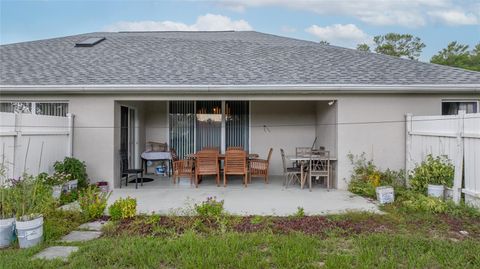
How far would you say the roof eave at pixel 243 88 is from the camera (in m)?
7.35

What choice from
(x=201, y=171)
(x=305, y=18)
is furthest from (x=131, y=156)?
(x=305, y=18)

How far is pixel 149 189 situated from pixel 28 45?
781 cm

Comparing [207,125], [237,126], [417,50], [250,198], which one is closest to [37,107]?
[207,125]

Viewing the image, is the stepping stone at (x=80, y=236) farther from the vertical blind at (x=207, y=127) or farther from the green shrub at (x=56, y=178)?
the vertical blind at (x=207, y=127)

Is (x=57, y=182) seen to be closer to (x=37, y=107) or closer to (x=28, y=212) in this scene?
(x=28, y=212)

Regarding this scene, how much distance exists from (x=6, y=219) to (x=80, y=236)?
34.7 inches

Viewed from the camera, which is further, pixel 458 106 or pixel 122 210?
pixel 458 106

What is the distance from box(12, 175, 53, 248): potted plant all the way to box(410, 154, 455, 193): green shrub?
647 centimetres

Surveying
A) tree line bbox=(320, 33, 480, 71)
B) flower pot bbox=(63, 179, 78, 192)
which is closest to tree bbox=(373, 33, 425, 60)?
tree line bbox=(320, 33, 480, 71)

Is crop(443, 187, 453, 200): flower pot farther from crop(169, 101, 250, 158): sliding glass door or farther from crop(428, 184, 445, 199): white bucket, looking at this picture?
crop(169, 101, 250, 158): sliding glass door

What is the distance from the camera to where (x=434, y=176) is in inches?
237

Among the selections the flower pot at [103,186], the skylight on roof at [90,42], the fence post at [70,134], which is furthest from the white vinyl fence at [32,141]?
the skylight on roof at [90,42]

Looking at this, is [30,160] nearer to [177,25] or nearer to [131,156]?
[131,156]

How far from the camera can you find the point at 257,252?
140 inches
